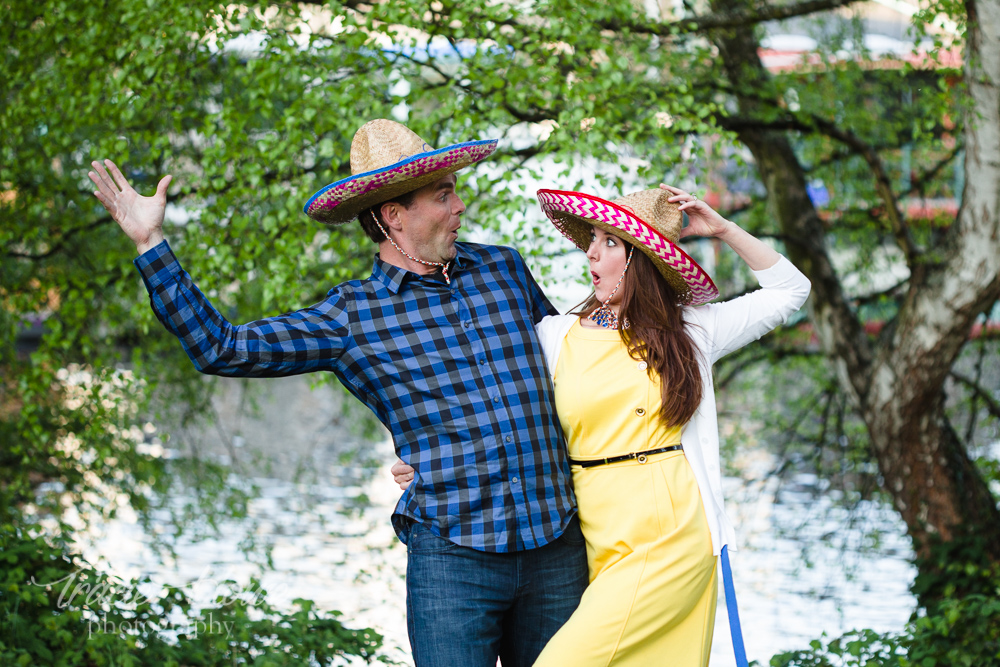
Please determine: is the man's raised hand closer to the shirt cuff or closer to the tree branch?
the shirt cuff

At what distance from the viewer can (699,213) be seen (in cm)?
277

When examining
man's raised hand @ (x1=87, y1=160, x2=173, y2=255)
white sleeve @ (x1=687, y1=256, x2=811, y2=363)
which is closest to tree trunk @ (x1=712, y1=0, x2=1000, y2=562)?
white sleeve @ (x1=687, y1=256, x2=811, y2=363)

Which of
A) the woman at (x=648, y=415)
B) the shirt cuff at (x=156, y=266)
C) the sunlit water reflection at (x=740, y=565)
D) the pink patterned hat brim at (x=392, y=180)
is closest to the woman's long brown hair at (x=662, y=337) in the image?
the woman at (x=648, y=415)

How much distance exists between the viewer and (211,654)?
397 centimetres

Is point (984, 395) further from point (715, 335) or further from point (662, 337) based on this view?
point (662, 337)

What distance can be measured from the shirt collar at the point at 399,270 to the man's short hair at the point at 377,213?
0.25 ft

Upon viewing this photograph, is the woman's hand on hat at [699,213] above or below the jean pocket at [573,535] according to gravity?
above

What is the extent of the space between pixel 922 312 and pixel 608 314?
2.93 m

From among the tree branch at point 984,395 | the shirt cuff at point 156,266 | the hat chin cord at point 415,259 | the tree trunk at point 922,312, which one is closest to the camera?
the shirt cuff at point 156,266

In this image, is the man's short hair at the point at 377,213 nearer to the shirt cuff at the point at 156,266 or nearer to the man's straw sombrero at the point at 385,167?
the man's straw sombrero at the point at 385,167

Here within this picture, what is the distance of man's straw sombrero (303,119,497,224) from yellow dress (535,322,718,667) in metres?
0.62

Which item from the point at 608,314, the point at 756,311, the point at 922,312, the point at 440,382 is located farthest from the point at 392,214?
the point at 922,312

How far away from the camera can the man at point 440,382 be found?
240 centimetres

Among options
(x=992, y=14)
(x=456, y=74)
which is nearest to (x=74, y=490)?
(x=456, y=74)
